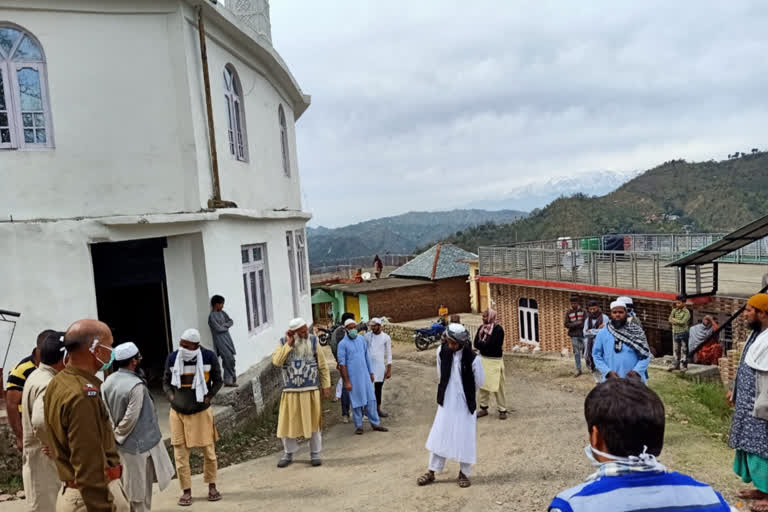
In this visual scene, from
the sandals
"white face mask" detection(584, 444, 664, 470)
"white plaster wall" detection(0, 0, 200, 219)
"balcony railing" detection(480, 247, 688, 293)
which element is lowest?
the sandals

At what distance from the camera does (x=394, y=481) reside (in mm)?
5949

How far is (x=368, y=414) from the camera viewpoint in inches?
329

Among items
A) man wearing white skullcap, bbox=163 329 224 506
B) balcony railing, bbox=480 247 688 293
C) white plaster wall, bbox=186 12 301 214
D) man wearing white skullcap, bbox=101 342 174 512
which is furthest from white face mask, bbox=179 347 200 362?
balcony railing, bbox=480 247 688 293

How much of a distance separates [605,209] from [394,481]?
5647cm

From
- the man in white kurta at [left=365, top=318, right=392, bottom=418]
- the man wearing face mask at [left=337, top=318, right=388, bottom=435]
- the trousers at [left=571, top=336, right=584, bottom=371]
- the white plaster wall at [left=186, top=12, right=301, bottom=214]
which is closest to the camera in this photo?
the white plaster wall at [left=186, top=12, right=301, bottom=214]

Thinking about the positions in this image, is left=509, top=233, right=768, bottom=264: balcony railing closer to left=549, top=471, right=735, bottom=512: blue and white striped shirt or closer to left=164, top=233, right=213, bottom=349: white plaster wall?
left=164, top=233, right=213, bottom=349: white plaster wall

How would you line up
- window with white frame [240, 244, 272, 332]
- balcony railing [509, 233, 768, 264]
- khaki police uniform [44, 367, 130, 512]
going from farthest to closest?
balcony railing [509, 233, 768, 264] < window with white frame [240, 244, 272, 332] < khaki police uniform [44, 367, 130, 512]

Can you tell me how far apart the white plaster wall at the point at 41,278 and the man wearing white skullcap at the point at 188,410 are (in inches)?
89.0

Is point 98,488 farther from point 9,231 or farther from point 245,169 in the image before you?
point 245,169

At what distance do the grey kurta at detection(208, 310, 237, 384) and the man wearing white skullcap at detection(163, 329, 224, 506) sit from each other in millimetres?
2351

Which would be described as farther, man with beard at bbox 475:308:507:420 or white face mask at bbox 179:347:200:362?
man with beard at bbox 475:308:507:420

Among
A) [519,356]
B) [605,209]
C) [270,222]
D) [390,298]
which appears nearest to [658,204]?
[605,209]

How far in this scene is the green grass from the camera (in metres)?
7.74

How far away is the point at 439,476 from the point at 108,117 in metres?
6.03
